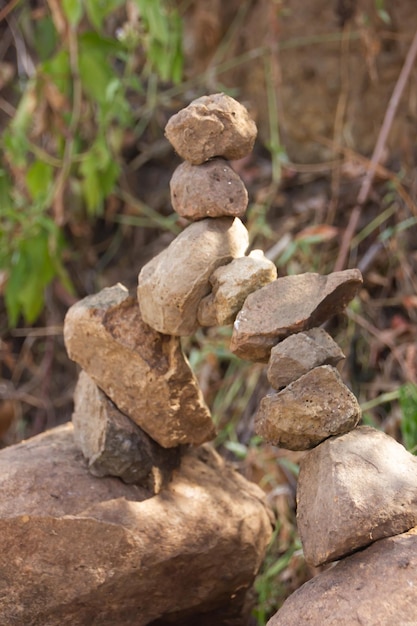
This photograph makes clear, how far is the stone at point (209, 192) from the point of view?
147 cm

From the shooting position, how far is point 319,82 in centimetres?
299

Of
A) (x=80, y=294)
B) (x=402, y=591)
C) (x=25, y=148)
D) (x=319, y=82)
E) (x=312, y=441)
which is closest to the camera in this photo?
(x=402, y=591)

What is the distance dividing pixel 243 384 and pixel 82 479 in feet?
3.96

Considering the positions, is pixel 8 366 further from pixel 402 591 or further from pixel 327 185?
pixel 402 591

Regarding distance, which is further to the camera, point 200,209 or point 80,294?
point 80,294

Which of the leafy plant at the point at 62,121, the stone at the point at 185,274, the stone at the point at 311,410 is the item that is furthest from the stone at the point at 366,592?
the leafy plant at the point at 62,121

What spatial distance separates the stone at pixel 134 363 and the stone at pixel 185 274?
0.06 metres

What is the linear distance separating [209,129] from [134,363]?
0.44 meters

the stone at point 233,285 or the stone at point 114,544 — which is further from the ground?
the stone at point 233,285

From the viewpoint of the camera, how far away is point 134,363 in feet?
5.01

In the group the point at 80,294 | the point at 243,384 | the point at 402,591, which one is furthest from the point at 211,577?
the point at 80,294

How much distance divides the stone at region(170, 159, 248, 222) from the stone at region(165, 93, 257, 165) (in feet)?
0.07

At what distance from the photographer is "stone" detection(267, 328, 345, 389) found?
132cm

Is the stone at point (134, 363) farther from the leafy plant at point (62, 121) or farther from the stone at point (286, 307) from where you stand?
the leafy plant at point (62, 121)
